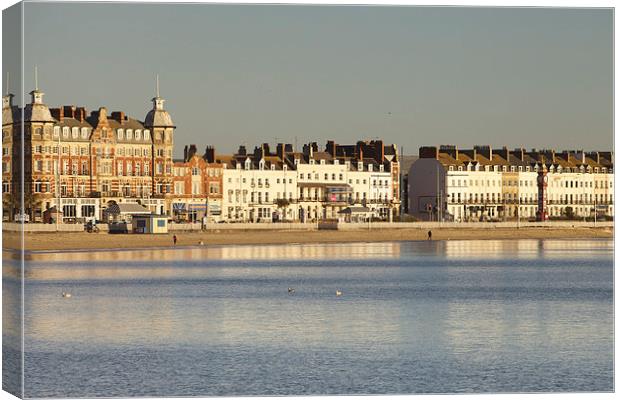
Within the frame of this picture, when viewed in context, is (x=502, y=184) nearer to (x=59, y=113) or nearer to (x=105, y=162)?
(x=105, y=162)

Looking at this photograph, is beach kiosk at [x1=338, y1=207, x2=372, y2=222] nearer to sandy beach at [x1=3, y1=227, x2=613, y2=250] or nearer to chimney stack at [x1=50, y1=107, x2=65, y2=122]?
sandy beach at [x1=3, y1=227, x2=613, y2=250]

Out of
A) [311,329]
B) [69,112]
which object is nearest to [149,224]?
[69,112]

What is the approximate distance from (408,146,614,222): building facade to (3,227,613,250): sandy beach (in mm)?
13228

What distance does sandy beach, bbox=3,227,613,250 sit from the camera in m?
61.4

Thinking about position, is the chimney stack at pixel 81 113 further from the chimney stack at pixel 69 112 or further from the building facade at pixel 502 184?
the building facade at pixel 502 184

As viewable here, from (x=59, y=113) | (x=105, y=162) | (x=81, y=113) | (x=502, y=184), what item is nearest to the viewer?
(x=59, y=113)

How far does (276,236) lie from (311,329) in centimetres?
4586

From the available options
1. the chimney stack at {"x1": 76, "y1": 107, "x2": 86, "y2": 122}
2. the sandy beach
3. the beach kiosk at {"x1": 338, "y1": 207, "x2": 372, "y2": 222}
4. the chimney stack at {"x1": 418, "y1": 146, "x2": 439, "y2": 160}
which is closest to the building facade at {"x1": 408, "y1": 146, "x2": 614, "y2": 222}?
the chimney stack at {"x1": 418, "y1": 146, "x2": 439, "y2": 160}

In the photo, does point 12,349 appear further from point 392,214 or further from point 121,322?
point 392,214

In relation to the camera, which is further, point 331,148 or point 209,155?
point 331,148

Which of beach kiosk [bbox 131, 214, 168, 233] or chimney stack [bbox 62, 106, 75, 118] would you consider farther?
chimney stack [bbox 62, 106, 75, 118]

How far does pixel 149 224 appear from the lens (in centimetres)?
7119

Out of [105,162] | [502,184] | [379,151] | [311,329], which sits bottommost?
[311,329]

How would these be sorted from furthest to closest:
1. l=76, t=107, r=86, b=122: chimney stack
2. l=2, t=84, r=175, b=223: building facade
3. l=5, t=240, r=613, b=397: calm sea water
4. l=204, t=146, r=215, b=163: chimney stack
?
1. l=204, t=146, r=215, b=163: chimney stack
2. l=76, t=107, r=86, b=122: chimney stack
3. l=2, t=84, r=175, b=223: building facade
4. l=5, t=240, r=613, b=397: calm sea water
